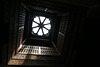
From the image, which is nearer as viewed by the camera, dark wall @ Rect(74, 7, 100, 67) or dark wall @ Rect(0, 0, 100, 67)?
dark wall @ Rect(0, 0, 100, 67)

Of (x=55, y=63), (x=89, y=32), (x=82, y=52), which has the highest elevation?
(x=89, y=32)

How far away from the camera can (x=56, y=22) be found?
638 cm

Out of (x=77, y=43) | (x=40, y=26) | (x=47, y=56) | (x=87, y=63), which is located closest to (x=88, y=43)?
(x=77, y=43)

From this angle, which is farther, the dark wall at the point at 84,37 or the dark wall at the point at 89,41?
the dark wall at the point at 89,41

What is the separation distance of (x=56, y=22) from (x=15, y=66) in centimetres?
488

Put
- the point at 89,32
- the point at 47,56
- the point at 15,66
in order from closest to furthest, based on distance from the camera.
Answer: the point at 89,32
the point at 15,66
the point at 47,56

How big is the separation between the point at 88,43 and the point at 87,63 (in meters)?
0.79

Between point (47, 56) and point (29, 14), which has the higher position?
point (29, 14)

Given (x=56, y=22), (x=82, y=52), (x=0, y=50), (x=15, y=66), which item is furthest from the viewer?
(x=56, y=22)

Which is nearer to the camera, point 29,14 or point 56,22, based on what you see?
point 29,14

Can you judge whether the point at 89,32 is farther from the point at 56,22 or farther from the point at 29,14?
the point at 29,14

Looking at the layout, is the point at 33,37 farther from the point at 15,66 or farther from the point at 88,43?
the point at 88,43

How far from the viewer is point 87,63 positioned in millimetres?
2457

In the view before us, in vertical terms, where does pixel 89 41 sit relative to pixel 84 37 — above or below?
below
